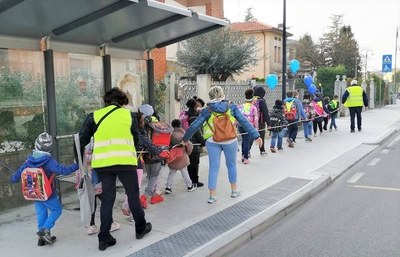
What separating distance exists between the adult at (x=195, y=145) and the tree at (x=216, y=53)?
41.6 feet

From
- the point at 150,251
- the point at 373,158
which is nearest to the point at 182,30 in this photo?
the point at 150,251

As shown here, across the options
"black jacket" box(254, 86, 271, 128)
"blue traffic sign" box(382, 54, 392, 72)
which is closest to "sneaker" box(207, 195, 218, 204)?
"black jacket" box(254, 86, 271, 128)

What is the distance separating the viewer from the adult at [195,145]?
7.09 meters

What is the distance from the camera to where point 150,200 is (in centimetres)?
644

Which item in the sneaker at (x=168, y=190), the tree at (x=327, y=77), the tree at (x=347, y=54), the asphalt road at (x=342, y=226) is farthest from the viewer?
the tree at (x=347, y=54)

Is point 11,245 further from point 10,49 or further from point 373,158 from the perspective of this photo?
Answer: point 373,158

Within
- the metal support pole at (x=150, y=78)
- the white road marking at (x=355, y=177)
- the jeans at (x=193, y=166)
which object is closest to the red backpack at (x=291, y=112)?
the white road marking at (x=355, y=177)

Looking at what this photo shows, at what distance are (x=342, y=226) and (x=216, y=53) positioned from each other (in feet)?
50.0

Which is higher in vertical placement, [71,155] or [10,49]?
[10,49]

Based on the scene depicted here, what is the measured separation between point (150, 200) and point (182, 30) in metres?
2.96

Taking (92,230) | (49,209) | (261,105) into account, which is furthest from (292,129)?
(49,209)

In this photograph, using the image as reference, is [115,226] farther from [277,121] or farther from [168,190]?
[277,121]

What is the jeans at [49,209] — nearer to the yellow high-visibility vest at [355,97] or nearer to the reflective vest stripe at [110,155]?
the reflective vest stripe at [110,155]

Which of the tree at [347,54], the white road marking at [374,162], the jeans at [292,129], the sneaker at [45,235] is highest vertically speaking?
the tree at [347,54]
